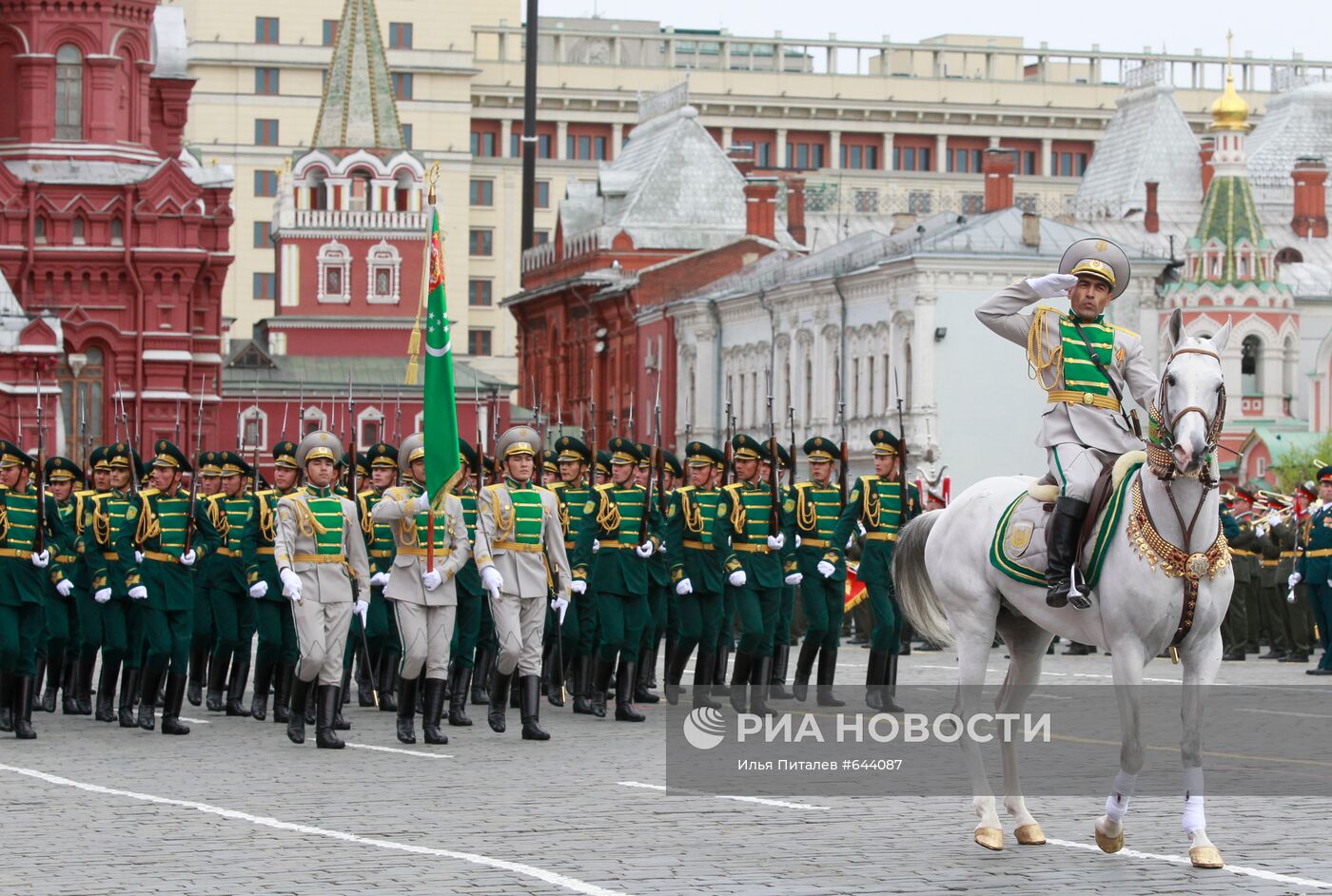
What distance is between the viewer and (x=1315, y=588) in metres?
24.6

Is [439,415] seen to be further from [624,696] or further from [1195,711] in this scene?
[1195,711]

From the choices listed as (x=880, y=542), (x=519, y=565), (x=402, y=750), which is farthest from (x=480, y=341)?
(x=402, y=750)

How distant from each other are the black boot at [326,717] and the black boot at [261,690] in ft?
6.80

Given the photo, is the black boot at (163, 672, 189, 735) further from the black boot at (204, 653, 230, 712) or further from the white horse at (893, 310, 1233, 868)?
the white horse at (893, 310, 1233, 868)

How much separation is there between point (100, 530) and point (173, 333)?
4928cm

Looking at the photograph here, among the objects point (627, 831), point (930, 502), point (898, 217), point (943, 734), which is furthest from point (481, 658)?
point (898, 217)

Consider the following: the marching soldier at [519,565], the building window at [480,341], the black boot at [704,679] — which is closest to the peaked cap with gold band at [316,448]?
the marching soldier at [519,565]

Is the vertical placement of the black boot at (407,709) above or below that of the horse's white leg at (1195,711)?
below

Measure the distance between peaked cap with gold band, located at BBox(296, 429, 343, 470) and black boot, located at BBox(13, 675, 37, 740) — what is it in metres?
2.26

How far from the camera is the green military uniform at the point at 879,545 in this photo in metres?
18.6

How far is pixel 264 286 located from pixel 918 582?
10146cm

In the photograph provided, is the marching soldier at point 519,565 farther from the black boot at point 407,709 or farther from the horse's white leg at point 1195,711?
the horse's white leg at point 1195,711

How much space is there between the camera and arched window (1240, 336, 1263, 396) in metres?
73.8

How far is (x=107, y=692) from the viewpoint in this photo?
1853 cm
